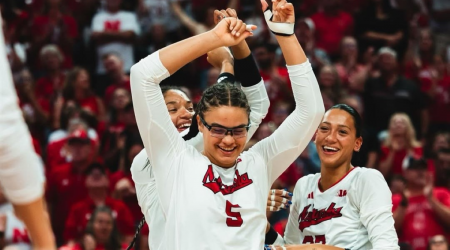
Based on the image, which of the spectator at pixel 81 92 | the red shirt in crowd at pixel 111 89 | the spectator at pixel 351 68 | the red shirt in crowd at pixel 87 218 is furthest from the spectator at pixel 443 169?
the spectator at pixel 81 92

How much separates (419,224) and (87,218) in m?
2.94

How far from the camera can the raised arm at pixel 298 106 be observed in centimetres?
348

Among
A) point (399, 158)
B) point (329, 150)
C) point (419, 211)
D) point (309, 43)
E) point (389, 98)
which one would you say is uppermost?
point (329, 150)

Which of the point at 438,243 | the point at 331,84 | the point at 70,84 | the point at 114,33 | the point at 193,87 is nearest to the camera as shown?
the point at 438,243

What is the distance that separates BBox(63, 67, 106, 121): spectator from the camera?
338 inches

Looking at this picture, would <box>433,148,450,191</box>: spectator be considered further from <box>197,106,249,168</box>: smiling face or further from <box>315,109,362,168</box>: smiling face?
<box>197,106,249,168</box>: smiling face

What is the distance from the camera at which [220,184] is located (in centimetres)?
330

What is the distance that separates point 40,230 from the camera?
2449 millimetres

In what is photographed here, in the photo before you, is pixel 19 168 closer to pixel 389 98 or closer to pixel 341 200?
pixel 341 200

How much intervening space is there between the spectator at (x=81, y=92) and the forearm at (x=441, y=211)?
364cm

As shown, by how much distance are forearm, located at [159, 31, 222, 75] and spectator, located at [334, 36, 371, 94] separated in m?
6.22

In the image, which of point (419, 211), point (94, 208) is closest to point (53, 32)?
point (94, 208)

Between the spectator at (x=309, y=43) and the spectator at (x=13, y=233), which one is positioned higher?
the spectator at (x=309, y=43)

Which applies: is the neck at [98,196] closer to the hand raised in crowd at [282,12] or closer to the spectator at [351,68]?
the spectator at [351,68]
